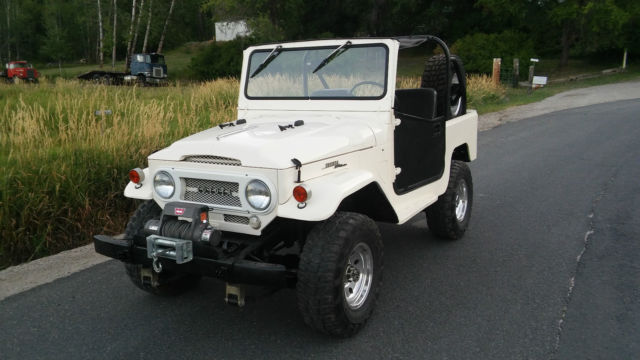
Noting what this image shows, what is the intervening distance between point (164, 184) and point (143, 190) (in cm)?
28

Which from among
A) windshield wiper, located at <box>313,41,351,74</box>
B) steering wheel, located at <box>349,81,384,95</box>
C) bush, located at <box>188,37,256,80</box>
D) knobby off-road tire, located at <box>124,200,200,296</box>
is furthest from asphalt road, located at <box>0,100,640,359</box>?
bush, located at <box>188,37,256,80</box>

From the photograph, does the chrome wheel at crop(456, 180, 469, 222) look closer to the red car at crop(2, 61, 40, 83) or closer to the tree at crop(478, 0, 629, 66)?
the tree at crop(478, 0, 629, 66)

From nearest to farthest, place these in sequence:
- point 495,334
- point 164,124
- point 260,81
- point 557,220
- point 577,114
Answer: point 495,334 → point 260,81 → point 557,220 → point 164,124 → point 577,114

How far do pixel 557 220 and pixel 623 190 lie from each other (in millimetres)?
1873

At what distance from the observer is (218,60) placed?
39875mm

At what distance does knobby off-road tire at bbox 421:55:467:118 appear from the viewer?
514cm

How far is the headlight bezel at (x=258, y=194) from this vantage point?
3.29 m

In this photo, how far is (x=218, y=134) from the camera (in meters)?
3.93

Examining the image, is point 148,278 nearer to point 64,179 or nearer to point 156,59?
point 64,179

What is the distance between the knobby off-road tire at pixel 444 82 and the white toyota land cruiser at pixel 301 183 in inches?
7.7

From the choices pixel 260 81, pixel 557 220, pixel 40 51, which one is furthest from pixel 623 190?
pixel 40 51

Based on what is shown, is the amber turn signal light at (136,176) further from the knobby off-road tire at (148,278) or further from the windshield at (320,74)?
the windshield at (320,74)

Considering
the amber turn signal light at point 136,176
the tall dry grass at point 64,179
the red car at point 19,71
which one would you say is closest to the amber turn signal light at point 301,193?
the amber turn signal light at point 136,176

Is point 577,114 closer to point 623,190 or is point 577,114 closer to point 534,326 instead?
point 623,190
